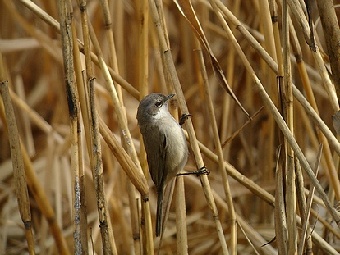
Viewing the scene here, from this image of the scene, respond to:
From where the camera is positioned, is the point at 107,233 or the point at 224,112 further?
the point at 224,112

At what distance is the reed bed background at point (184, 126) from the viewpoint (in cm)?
147

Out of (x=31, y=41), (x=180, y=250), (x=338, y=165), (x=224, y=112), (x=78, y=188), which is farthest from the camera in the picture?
(x=31, y=41)

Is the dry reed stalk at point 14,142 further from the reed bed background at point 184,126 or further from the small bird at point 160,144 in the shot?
the small bird at point 160,144

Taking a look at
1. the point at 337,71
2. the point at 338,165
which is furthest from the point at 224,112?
the point at 337,71

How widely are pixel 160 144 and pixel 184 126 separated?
0.38ft

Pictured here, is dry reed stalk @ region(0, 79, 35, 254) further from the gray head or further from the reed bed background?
the gray head

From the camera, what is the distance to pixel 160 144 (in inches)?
73.0

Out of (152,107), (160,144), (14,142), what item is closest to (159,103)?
(152,107)

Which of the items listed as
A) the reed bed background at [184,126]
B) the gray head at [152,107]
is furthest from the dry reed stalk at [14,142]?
the gray head at [152,107]

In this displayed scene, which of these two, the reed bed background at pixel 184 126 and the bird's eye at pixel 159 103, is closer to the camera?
the reed bed background at pixel 184 126

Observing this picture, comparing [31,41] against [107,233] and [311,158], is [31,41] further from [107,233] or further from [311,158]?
[107,233]

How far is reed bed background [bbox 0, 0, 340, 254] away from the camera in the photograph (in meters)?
1.47

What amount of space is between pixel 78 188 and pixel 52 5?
3.33 ft

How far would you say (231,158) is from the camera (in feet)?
9.46
